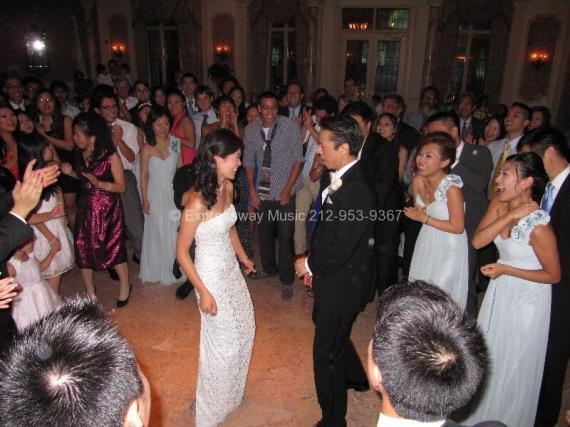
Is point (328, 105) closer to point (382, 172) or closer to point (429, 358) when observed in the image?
point (382, 172)

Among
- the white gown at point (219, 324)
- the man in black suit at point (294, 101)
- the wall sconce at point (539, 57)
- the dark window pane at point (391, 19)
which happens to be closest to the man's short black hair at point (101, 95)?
the man in black suit at point (294, 101)

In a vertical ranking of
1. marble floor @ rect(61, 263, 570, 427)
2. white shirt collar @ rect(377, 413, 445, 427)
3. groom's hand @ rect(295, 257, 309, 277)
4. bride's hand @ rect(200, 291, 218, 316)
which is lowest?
marble floor @ rect(61, 263, 570, 427)

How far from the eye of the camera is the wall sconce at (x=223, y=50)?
448 inches

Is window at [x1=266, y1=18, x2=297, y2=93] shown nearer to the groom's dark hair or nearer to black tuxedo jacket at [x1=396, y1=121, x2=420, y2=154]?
black tuxedo jacket at [x1=396, y1=121, x2=420, y2=154]

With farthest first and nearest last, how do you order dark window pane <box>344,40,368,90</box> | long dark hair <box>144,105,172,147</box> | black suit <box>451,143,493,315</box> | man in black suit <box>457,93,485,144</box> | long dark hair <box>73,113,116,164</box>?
dark window pane <box>344,40,368,90</box>, man in black suit <box>457,93,485,144</box>, long dark hair <box>144,105,172,147</box>, long dark hair <box>73,113,116,164</box>, black suit <box>451,143,493,315</box>

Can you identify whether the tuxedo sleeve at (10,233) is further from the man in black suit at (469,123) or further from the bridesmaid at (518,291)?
the man in black suit at (469,123)

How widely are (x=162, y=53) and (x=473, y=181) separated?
38.1 ft

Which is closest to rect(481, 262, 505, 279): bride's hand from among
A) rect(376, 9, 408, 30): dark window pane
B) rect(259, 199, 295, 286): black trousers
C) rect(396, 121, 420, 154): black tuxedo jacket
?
rect(259, 199, 295, 286): black trousers

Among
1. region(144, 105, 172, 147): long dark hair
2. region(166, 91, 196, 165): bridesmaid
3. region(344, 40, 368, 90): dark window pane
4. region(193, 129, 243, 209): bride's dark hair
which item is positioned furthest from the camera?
region(344, 40, 368, 90): dark window pane

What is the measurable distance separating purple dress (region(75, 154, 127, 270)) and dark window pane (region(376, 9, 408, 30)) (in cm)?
971

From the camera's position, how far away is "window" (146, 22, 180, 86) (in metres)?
12.2

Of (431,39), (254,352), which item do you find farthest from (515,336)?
(431,39)

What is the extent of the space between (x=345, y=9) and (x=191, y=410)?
10.8 metres

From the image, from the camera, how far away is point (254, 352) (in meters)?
3.24
